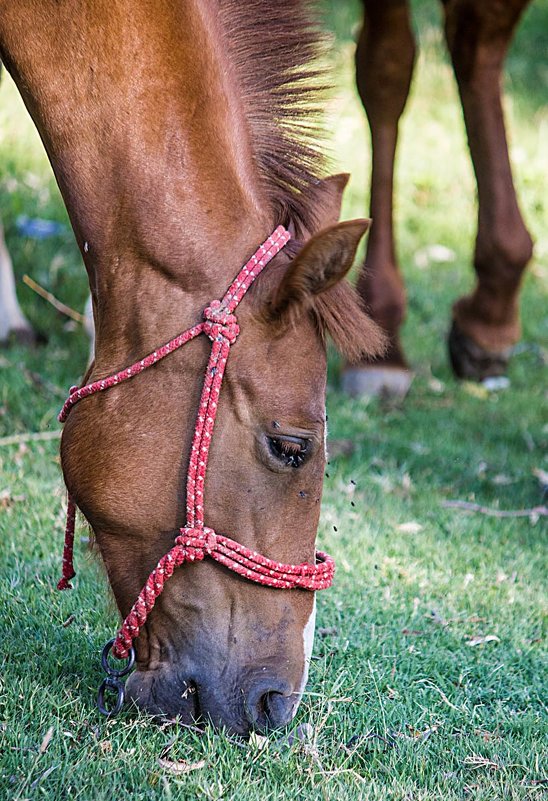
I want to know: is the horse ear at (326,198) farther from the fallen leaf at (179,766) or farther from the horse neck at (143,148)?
the fallen leaf at (179,766)

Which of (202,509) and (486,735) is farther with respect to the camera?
(486,735)

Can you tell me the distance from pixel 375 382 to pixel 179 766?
321 centimetres

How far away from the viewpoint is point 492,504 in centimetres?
399

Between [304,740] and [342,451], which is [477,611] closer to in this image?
[304,740]

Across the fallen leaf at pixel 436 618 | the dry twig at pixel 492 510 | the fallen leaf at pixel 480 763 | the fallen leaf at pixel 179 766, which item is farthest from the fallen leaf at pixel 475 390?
the fallen leaf at pixel 179 766

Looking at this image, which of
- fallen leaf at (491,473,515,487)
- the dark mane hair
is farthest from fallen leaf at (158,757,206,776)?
fallen leaf at (491,473,515,487)

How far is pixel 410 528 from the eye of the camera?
3.66 metres

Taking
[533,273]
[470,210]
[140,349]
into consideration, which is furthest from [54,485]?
[470,210]

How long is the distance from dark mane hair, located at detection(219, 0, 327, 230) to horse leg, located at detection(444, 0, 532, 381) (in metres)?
2.63

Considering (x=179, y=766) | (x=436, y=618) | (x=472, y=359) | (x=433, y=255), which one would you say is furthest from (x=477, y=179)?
(x=179, y=766)

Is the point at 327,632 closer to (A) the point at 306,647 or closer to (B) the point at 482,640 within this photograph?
(B) the point at 482,640

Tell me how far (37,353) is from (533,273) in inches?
160

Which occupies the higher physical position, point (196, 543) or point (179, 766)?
point (196, 543)

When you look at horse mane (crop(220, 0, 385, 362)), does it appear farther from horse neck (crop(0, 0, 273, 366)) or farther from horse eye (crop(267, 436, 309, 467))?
horse eye (crop(267, 436, 309, 467))
